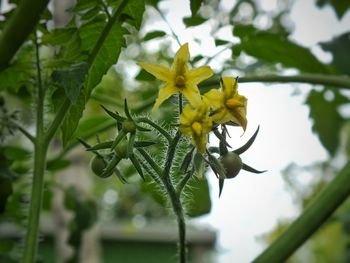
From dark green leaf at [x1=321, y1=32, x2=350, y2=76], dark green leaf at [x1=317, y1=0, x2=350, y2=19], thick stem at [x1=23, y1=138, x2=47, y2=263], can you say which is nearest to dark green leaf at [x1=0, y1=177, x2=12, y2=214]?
thick stem at [x1=23, y1=138, x2=47, y2=263]

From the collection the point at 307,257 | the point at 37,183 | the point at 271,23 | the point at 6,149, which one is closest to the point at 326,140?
the point at 271,23

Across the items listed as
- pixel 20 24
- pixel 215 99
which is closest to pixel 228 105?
pixel 215 99

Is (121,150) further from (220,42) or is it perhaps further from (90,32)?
(220,42)

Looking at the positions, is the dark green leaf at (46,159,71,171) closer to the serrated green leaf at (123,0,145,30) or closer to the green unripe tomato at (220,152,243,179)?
the serrated green leaf at (123,0,145,30)

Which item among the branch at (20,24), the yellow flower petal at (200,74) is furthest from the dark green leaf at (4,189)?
the yellow flower petal at (200,74)

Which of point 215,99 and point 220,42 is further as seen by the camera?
point 220,42

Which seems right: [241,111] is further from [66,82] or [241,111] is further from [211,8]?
[211,8]
